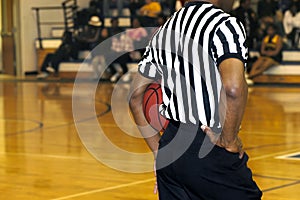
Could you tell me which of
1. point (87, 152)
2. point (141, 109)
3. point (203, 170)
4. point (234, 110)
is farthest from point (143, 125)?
point (87, 152)

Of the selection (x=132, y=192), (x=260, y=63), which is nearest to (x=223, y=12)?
(x=132, y=192)

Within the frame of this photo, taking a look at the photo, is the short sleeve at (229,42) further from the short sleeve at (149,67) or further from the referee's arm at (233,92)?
the short sleeve at (149,67)

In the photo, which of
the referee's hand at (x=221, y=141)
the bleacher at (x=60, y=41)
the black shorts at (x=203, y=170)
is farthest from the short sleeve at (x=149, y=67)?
the bleacher at (x=60, y=41)

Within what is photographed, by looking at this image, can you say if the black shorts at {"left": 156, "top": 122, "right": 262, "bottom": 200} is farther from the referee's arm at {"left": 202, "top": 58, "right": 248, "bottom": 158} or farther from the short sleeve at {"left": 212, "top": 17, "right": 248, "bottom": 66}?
the short sleeve at {"left": 212, "top": 17, "right": 248, "bottom": 66}

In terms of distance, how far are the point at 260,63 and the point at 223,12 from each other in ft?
42.7

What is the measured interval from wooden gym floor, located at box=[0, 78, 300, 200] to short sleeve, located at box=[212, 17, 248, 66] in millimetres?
3049

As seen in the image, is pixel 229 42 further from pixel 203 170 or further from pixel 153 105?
pixel 153 105

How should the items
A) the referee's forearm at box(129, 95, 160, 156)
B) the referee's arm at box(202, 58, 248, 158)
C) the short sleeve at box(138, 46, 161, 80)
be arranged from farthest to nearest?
the referee's forearm at box(129, 95, 160, 156)
the short sleeve at box(138, 46, 161, 80)
the referee's arm at box(202, 58, 248, 158)

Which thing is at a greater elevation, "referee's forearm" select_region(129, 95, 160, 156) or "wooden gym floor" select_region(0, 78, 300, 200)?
"referee's forearm" select_region(129, 95, 160, 156)

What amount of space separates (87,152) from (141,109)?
4.89 meters

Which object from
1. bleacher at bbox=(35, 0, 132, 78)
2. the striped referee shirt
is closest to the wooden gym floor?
the striped referee shirt

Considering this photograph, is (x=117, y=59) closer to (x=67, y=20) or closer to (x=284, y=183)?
(x=67, y=20)

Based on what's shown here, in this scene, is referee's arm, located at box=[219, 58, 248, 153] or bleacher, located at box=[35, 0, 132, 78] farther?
bleacher, located at box=[35, 0, 132, 78]

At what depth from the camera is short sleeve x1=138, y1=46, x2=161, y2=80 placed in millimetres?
3059
